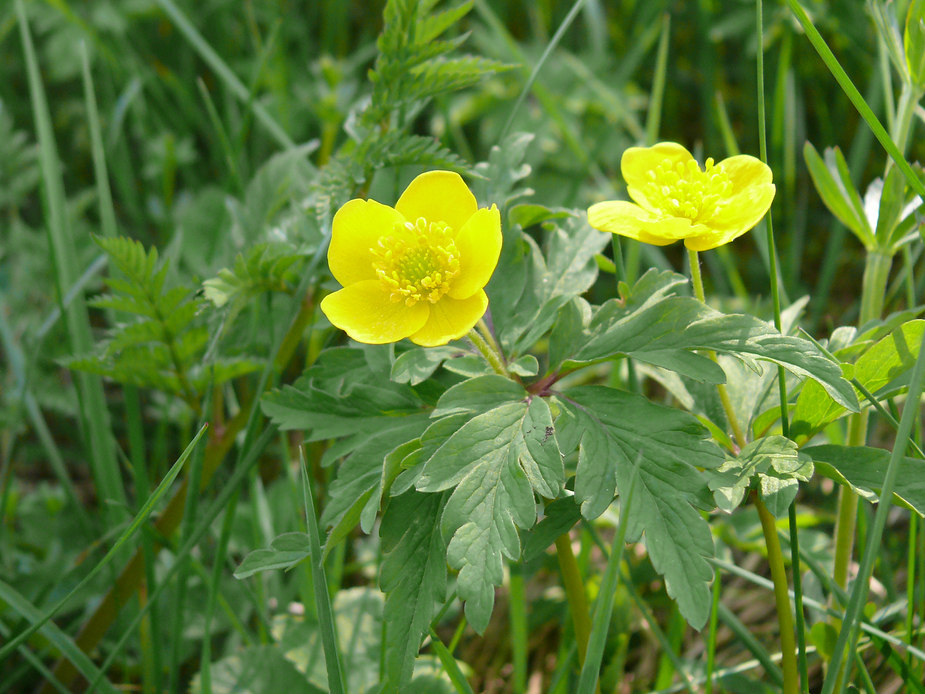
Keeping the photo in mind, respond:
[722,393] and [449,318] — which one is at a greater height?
[449,318]

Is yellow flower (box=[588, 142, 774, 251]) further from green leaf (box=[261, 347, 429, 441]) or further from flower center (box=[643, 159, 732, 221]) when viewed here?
green leaf (box=[261, 347, 429, 441])

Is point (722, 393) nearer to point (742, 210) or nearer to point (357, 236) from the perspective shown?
point (742, 210)

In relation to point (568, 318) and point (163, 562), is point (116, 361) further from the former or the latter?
point (568, 318)

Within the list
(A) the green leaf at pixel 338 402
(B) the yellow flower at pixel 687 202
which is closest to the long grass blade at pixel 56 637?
(A) the green leaf at pixel 338 402

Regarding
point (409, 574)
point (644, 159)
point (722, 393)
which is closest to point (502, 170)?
point (644, 159)

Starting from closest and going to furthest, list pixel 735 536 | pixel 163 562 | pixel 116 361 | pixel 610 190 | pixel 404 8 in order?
pixel 404 8
pixel 116 361
pixel 735 536
pixel 163 562
pixel 610 190

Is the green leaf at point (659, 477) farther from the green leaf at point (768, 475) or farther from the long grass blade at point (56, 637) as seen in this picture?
the long grass blade at point (56, 637)

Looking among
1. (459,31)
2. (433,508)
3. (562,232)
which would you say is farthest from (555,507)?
(459,31)
